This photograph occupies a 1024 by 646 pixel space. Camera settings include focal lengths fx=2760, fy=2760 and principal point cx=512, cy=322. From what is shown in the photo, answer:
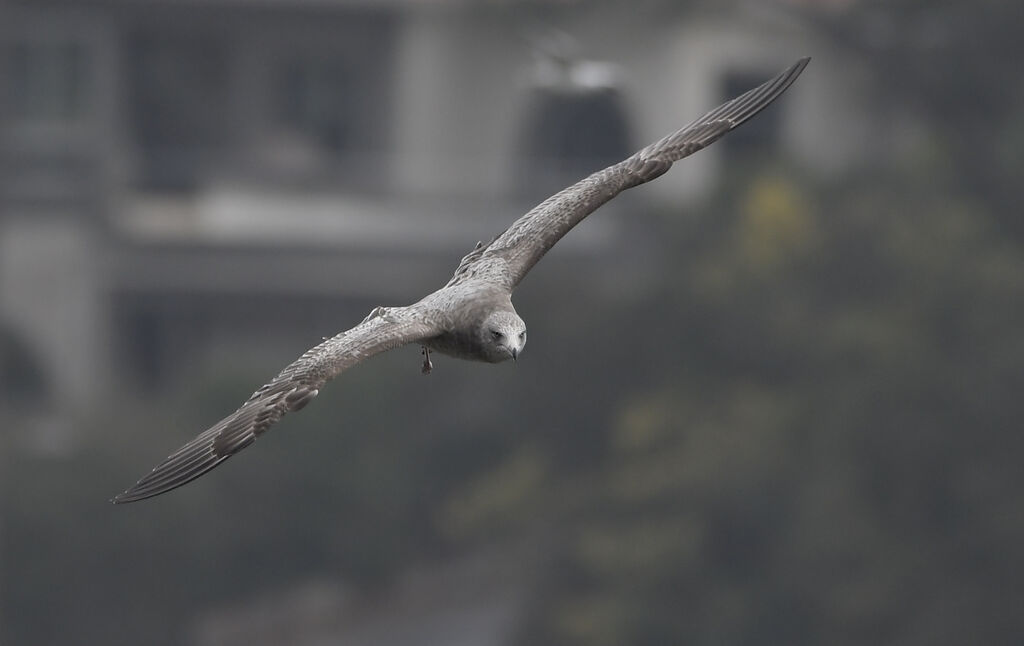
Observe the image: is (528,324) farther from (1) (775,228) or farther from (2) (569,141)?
(2) (569,141)

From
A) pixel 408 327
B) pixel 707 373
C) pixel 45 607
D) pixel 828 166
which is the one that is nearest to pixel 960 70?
pixel 828 166

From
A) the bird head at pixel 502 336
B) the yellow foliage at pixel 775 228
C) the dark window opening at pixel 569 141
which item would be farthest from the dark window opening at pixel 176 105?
the bird head at pixel 502 336

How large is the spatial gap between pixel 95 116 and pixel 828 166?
3113 centimetres

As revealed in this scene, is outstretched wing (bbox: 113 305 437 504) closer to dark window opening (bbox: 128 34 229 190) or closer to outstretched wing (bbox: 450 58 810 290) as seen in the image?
outstretched wing (bbox: 450 58 810 290)

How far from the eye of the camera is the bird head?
24594 millimetres

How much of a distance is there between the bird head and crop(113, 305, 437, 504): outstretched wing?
0.53 metres

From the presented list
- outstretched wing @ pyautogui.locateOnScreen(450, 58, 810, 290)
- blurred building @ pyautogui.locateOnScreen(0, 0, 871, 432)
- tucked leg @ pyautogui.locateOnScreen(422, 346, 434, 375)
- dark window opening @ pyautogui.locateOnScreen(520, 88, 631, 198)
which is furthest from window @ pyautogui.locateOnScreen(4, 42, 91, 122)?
tucked leg @ pyautogui.locateOnScreen(422, 346, 434, 375)

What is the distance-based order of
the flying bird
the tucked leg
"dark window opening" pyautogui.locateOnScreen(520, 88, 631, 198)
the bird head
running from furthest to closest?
"dark window opening" pyautogui.locateOnScreen(520, 88, 631, 198)
the tucked leg
the bird head
the flying bird

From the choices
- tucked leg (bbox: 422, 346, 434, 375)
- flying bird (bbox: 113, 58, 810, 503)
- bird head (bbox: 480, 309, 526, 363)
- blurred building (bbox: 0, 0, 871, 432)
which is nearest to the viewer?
flying bird (bbox: 113, 58, 810, 503)

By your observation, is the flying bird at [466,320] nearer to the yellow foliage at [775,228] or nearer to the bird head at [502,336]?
the bird head at [502,336]

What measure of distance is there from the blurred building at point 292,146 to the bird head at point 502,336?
78.4 m

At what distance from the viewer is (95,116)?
382 feet

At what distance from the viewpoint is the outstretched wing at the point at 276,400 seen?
2312 centimetres

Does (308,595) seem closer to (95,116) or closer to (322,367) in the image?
(95,116)
